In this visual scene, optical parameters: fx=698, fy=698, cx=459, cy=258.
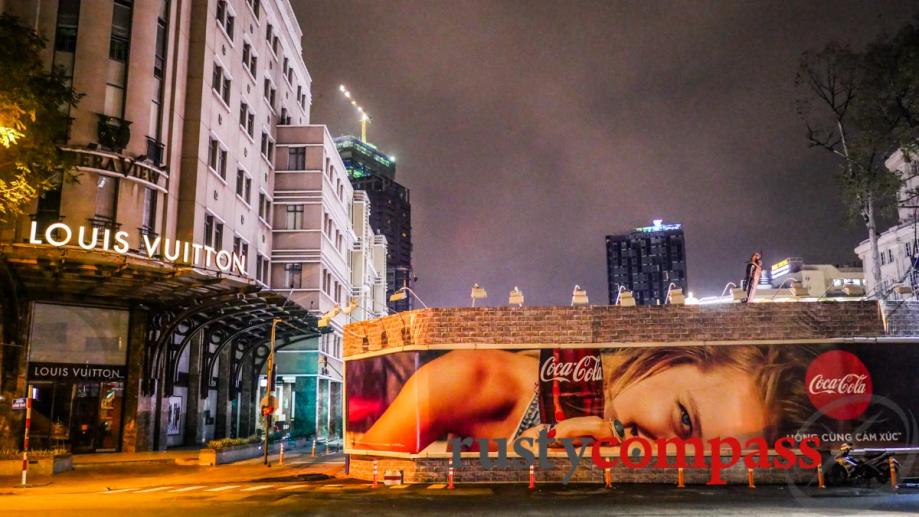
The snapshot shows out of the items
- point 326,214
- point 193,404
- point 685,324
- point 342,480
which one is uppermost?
point 326,214

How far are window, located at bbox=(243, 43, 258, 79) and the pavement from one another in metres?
31.5

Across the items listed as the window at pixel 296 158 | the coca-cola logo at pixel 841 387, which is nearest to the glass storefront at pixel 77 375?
the window at pixel 296 158

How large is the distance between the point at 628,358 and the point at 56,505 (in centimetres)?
1702

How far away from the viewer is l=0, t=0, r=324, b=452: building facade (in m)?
30.1

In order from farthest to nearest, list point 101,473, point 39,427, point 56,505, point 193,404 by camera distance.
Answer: point 193,404
point 39,427
point 101,473
point 56,505

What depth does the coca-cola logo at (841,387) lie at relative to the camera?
22656 millimetres

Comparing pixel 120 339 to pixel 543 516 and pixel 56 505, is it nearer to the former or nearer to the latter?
pixel 56 505

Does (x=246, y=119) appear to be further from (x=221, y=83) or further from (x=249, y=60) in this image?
(x=221, y=83)

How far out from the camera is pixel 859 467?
21.5 metres

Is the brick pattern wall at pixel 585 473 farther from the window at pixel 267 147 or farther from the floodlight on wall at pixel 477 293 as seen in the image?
the window at pixel 267 147

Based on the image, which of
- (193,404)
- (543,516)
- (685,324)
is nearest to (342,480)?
(543,516)

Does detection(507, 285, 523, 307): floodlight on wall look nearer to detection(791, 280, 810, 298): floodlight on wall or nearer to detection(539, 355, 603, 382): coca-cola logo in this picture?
detection(539, 355, 603, 382): coca-cola logo

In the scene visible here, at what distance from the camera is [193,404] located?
39.8 meters

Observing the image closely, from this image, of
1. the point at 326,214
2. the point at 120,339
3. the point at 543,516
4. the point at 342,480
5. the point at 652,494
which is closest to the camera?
the point at 543,516
